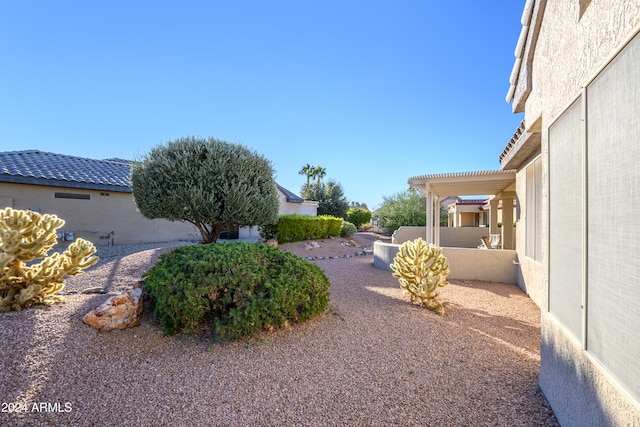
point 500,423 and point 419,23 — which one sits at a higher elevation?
point 419,23

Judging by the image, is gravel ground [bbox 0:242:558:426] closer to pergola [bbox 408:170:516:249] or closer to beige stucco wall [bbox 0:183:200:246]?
pergola [bbox 408:170:516:249]

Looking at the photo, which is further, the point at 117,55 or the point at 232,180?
the point at 117,55

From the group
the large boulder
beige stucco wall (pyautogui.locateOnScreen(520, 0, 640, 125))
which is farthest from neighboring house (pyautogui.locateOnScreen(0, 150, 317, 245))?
beige stucco wall (pyautogui.locateOnScreen(520, 0, 640, 125))

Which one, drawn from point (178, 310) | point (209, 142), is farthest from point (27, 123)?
point (178, 310)

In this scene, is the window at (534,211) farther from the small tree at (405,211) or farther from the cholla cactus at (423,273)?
the small tree at (405,211)

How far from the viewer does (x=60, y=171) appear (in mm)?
11547

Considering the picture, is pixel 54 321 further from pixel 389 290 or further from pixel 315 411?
pixel 389 290

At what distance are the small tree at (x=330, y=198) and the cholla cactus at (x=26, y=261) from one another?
2250 cm

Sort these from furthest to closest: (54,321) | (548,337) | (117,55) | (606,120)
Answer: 1. (117,55)
2. (54,321)
3. (548,337)
4. (606,120)

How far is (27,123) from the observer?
10.1 metres

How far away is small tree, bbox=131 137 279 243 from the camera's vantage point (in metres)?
8.02

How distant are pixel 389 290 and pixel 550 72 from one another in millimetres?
4982

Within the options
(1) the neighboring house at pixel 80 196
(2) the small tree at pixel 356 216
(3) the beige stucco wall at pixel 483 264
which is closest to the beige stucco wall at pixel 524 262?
(3) the beige stucco wall at pixel 483 264

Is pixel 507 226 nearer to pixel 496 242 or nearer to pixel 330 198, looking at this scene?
pixel 496 242
